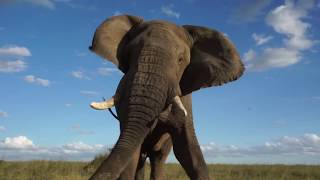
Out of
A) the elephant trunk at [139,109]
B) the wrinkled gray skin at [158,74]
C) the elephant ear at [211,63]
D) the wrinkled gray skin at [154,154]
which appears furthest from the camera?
the elephant ear at [211,63]

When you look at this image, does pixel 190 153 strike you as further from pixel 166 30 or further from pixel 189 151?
pixel 166 30

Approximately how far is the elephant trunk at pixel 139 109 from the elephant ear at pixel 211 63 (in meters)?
1.22

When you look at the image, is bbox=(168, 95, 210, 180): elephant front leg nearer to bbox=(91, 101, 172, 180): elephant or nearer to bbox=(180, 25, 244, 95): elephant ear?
bbox=(91, 101, 172, 180): elephant

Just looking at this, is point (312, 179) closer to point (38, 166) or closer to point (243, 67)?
point (38, 166)

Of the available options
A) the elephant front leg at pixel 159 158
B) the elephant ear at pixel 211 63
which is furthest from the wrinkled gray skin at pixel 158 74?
the elephant front leg at pixel 159 158

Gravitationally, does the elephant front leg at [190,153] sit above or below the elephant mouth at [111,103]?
below

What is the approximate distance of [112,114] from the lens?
25.0 ft

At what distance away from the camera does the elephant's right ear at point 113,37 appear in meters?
8.60

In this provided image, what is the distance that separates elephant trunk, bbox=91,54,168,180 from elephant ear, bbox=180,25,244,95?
1219 mm

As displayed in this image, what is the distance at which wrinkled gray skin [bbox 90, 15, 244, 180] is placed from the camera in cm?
704

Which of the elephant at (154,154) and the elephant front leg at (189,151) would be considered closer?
the elephant at (154,154)

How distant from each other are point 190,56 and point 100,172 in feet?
10.3

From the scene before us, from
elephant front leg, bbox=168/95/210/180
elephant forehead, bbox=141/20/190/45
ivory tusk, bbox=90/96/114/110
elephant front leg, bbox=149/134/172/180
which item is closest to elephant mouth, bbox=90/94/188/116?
ivory tusk, bbox=90/96/114/110

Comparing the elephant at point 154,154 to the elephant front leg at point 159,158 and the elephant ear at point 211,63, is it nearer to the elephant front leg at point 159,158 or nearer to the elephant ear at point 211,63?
the elephant front leg at point 159,158
